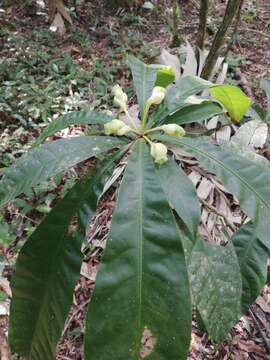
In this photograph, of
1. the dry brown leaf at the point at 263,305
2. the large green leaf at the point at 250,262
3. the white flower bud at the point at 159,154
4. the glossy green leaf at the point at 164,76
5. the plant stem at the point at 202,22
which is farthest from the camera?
the plant stem at the point at 202,22

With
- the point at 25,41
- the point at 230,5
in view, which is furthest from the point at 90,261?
the point at 25,41

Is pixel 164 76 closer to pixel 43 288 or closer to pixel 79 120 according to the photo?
pixel 79 120

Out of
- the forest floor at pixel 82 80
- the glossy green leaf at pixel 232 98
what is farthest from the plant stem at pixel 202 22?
the glossy green leaf at pixel 232 98

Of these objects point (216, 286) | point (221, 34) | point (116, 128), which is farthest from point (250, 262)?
Answer: point (221, 34)

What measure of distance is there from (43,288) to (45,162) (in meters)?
0.31

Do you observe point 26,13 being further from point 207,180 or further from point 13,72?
point 207,180

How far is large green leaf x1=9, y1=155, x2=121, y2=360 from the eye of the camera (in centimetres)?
87

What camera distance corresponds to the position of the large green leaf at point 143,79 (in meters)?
1.18

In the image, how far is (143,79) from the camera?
123cm

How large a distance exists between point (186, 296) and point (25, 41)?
2.95 metres

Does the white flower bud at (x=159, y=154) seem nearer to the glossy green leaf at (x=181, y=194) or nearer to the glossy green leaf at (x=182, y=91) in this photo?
the glossy green leaf at (x=181, y=194)

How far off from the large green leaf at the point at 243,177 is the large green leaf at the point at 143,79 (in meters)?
0.23

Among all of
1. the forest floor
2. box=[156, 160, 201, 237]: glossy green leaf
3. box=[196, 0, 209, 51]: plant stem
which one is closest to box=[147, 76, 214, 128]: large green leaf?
box=[156, 160, 201, 237]: glossy green leaf

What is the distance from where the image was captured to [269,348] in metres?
1.45
